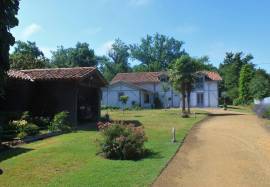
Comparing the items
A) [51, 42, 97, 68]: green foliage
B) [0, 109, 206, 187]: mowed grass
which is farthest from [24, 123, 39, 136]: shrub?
[51, 42, 97, 68]: green foliage

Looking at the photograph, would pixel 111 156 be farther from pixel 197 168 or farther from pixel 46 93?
pixel 46 93

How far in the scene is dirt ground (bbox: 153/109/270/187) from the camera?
1045 cm

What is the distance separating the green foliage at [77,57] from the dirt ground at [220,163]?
68.7 m

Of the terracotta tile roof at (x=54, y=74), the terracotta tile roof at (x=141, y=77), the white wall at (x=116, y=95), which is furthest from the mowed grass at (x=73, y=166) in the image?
the terracotta tile roof at (x=141, y=77)

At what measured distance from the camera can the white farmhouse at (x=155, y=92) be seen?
2285 inches

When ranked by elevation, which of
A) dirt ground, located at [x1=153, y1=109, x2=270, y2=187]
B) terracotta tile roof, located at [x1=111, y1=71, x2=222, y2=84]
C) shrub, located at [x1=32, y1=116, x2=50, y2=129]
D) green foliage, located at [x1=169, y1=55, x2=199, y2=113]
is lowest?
dirt ground, located at [x1=153, y1=109, x2=270, y2=187]

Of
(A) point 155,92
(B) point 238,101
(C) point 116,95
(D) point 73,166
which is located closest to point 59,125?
(D) point 73,166

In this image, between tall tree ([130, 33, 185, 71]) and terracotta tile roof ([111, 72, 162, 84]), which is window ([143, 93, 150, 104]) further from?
tall tree ([130, 33, 185, 71])

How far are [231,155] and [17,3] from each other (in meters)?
9.88

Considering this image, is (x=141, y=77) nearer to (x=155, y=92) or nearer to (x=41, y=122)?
(x=155, y=92)

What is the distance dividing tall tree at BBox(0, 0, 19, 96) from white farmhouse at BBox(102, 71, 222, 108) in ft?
163

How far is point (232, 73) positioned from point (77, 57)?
33407 mm

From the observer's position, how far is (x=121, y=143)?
44.3ft

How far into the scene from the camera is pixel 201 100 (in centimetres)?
6066
